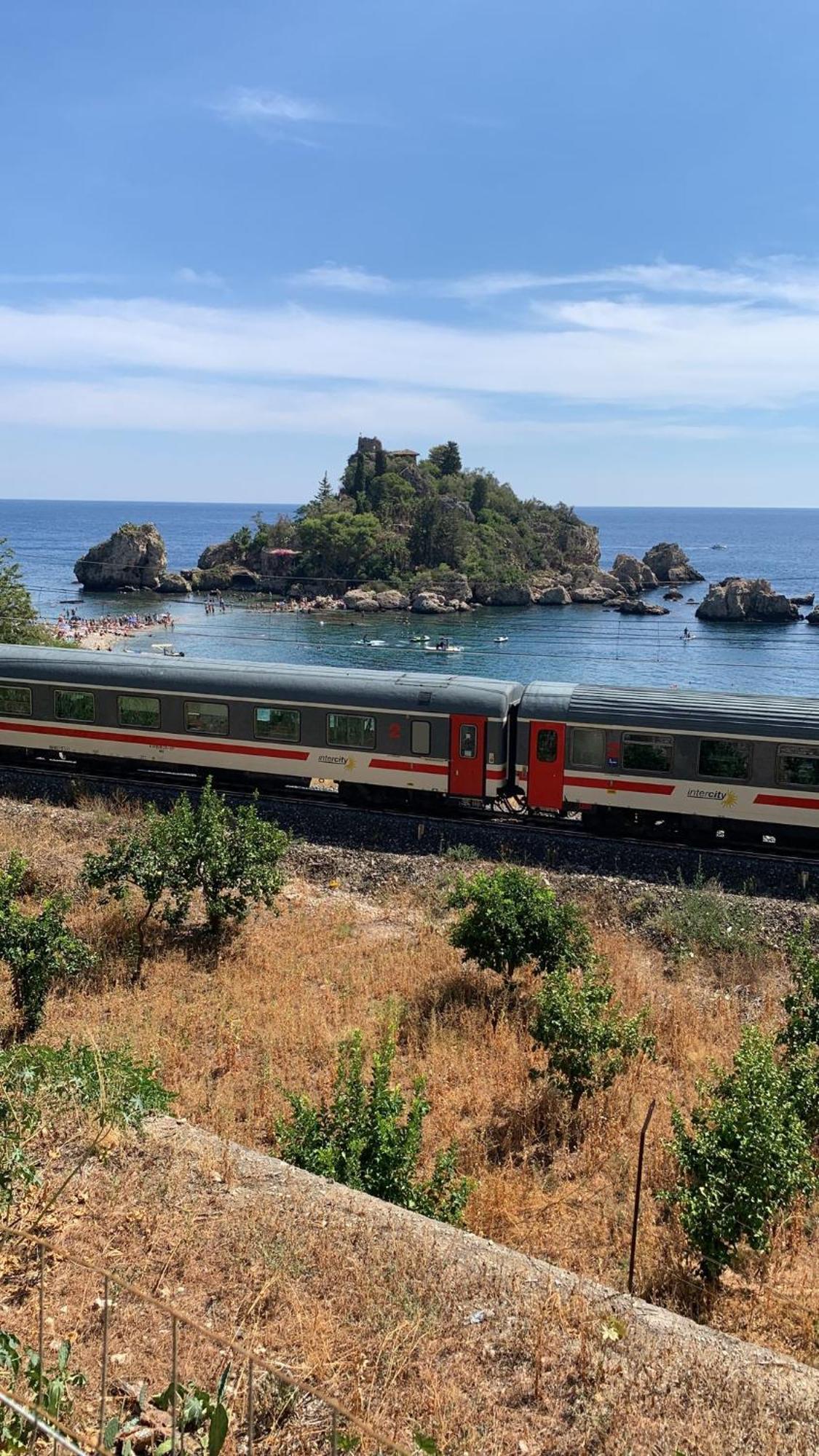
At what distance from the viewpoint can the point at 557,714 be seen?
1903 cm

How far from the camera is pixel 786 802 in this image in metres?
18.0

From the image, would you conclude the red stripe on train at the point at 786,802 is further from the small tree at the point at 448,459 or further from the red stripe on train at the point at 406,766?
the small tree at the point at 448,459

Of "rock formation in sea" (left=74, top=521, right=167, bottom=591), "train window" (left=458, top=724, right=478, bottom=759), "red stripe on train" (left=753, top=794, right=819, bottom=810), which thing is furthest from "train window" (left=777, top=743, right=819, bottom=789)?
"rock formation in sea" (left=74, top=521, right=167, bottom=591)

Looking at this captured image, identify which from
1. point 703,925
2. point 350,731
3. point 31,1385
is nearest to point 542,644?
point 350,731

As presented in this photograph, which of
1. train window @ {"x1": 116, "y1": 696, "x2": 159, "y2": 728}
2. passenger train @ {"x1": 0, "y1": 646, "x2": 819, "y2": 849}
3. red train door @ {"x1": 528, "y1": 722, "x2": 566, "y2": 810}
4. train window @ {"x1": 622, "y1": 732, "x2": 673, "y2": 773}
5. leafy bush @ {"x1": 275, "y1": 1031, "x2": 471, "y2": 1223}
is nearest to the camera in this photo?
leafy bush @ {"x1": 275, "y1": 1031, "x2": 471, "y2": 1223}

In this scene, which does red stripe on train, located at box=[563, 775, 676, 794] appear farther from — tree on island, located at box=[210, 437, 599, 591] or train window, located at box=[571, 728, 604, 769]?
tree on island, located at box=[210, 437, 599, 591]

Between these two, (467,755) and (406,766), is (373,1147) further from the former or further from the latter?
(406,766)

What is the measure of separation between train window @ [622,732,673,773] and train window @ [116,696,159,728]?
1045cm

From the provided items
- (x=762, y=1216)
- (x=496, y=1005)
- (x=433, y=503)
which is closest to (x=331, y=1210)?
(x=762, y=1216)

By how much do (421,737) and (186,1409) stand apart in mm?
14925

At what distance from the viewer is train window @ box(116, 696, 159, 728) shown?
2181cm

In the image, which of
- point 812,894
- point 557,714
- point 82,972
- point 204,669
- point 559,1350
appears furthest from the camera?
point 204,669

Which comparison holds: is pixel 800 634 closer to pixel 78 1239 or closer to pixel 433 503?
pixel 433 503

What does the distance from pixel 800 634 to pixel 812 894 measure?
7331 centimetres
